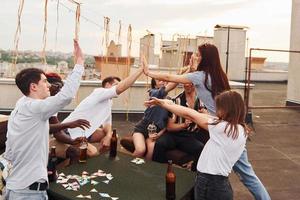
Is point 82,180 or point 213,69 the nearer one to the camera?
point 82,180

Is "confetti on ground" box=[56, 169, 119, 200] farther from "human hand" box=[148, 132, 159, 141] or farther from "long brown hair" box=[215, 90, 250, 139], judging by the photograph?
"human hand" box=[148, 132, 159, 141]

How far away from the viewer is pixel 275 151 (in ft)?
20.2

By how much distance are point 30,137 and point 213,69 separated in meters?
1.77

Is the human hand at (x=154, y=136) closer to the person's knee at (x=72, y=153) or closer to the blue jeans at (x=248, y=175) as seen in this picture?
the person's knee at (x=72, y=153)

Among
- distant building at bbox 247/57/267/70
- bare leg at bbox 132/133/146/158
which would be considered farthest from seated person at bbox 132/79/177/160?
distant building at bbox 247/57/267/70

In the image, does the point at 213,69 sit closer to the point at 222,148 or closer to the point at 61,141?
the point at 222,148

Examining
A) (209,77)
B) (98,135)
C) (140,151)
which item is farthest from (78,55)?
(98,135)

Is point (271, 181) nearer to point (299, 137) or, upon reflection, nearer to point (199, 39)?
point (299, 137)

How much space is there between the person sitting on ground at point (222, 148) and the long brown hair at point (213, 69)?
2.47 feet

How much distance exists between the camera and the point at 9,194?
2.47m

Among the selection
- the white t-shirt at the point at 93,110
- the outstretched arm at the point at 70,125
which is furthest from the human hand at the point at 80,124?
the white t-shirt at the point at 93,110

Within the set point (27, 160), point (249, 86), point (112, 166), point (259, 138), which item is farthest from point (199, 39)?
→ point (27, 160)

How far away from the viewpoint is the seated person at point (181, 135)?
4119 millimetres

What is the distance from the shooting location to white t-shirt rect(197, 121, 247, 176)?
252 centimetres
